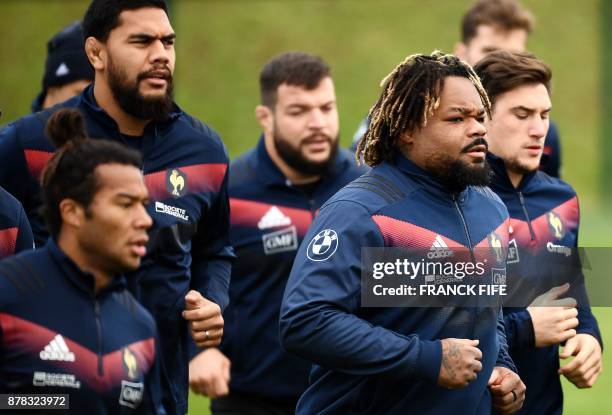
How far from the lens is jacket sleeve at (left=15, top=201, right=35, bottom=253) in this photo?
554cm

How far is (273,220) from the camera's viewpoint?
755cm

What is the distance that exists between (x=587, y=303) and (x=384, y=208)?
5.75 feet

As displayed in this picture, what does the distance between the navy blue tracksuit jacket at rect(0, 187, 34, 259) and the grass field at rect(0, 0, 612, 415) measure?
19.7 meters

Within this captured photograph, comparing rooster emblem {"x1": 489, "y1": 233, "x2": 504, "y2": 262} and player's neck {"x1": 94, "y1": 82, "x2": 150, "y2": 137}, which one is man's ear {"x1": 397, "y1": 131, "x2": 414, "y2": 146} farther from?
player's neck {"x1": 94, "y1": 82, "x2": 150, "y2": 137}

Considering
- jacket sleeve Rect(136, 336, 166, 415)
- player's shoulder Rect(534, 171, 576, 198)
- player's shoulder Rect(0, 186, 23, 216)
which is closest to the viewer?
jacket sleeve Rect(136, 336, 166, 415)

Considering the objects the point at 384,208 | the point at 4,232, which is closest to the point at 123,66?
the point at 4,232

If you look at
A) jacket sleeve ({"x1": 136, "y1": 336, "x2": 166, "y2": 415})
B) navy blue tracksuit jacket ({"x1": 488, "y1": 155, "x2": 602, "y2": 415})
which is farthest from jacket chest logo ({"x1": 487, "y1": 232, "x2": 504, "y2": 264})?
jacket sleeve ({"x1": 136, "y1": 336, "x2": 166, "y2": 415})

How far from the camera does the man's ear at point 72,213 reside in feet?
14.3

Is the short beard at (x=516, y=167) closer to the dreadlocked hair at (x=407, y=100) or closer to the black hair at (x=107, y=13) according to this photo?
the dreadlocked hair at (x=407, y=100)

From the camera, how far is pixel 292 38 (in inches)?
1065

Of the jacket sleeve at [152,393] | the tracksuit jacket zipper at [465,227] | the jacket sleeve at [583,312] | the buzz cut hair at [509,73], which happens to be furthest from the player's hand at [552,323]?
the jacket sleeve at [152,393]

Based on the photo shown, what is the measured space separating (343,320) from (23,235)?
5.03 ft

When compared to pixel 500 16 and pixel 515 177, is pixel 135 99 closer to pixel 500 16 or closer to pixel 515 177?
pixel 515 177

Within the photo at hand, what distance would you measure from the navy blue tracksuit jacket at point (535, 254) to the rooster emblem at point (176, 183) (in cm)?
Answer: 155
